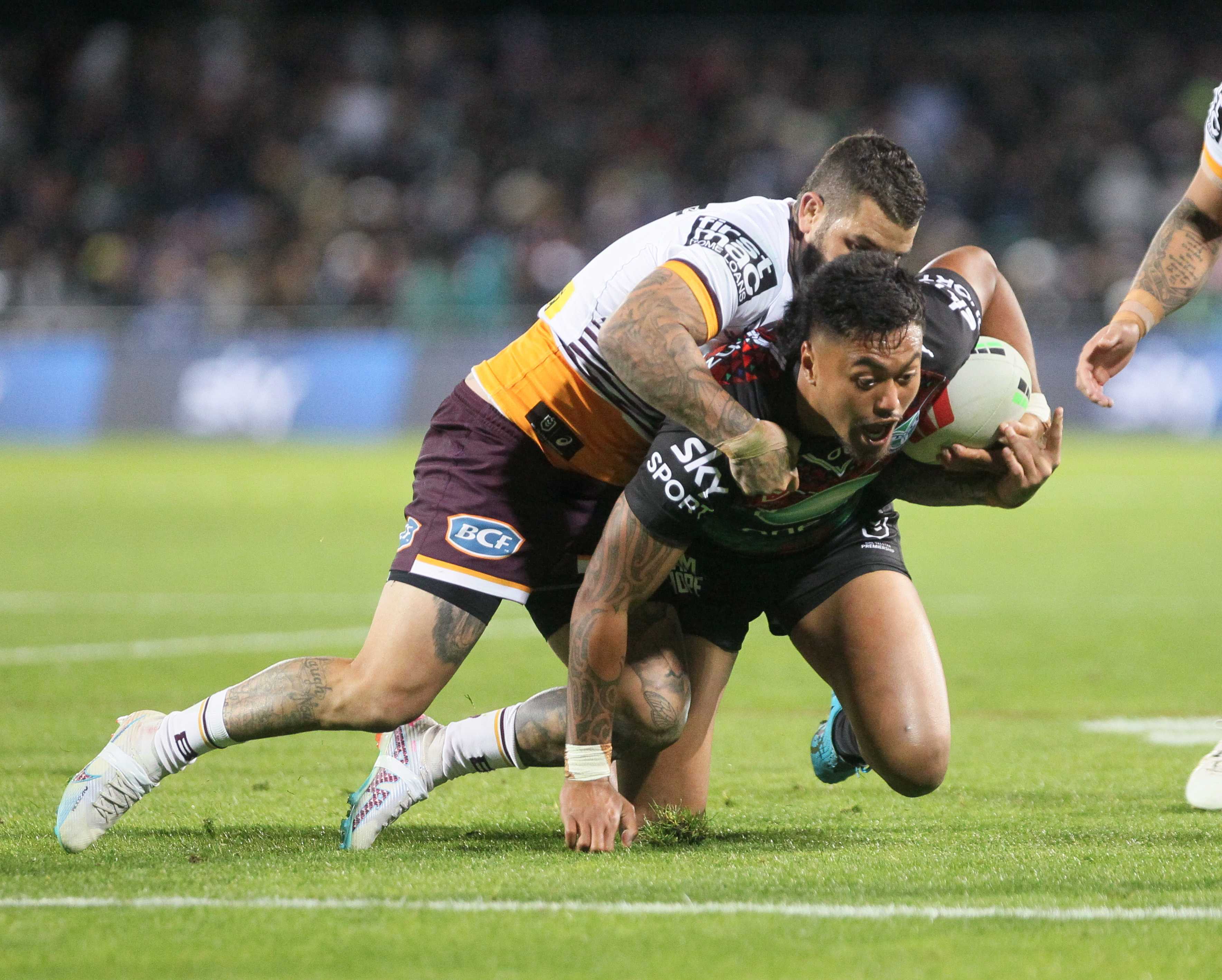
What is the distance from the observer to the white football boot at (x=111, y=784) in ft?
14.6

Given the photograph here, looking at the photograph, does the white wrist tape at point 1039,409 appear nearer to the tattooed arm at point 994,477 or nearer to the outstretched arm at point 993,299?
the tattooed arm at point 994,477

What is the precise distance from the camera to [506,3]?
2883 centimetres

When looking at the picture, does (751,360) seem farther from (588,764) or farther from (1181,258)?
(1181,258)

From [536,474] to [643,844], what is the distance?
1.10 m

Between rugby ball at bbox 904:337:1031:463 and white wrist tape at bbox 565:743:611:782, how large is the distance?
124cm

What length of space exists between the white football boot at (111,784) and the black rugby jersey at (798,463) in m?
1.50

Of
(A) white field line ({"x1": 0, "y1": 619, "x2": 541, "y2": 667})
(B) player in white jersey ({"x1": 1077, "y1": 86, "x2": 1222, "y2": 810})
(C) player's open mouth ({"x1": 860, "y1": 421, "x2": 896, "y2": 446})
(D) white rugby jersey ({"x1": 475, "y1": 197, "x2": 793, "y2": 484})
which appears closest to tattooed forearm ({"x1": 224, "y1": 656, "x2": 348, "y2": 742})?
(D) white rugby jersey ({"x1": 475, "y1": 197, "x2": 793, "y2": 484})

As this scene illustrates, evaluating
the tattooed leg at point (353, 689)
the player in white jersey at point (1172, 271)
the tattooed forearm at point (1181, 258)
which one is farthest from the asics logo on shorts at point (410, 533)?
the tattooed forearm at point (1181, 258)

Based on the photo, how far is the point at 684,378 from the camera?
4.13 meters

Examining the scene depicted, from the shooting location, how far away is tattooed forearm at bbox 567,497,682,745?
14.5 ft

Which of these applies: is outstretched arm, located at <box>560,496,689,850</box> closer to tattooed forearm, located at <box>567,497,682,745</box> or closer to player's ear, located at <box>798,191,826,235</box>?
tattooed forearm, located at <box>567,497,682,745</box>

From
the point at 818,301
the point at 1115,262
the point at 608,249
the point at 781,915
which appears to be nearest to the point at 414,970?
the point at 781,915

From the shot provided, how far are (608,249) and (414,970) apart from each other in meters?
2.48

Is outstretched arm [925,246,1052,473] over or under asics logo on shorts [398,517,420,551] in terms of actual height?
over
